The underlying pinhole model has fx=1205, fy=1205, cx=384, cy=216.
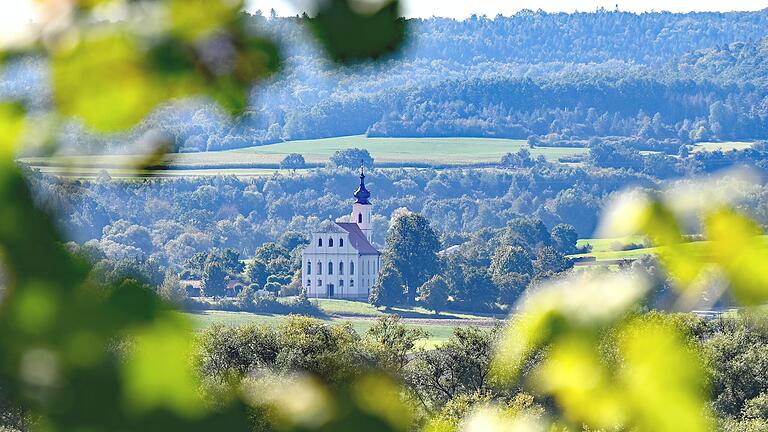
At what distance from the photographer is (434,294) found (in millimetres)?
63688

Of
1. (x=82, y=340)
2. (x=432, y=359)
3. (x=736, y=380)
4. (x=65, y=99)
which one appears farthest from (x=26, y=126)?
(x=432, y=359)

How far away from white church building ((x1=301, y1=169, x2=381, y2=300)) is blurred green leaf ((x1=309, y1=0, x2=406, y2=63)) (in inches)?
2591

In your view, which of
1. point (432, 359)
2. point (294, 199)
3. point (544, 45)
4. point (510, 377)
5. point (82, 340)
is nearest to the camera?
point (82, 340)

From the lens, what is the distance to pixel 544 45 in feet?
354

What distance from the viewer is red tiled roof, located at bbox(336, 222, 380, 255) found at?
67125mm

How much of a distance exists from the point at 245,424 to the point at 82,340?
0.10 metres

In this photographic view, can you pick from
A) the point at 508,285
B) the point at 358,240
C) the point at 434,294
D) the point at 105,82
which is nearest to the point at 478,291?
the point at 434,294

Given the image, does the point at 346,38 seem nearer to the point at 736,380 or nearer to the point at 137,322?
the point at 137,322

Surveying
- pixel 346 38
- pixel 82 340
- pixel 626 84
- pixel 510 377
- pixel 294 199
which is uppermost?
pixel 346 38

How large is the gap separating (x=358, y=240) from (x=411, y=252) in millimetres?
3076

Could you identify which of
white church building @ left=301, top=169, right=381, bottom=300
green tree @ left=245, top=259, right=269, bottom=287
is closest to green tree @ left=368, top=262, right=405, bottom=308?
white church building @ left=301, top=169, right=381, bottom=300

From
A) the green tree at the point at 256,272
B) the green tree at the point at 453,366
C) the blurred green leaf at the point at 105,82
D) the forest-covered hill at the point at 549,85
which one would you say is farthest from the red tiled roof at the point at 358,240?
the blurred green leaf at the point at 105,82

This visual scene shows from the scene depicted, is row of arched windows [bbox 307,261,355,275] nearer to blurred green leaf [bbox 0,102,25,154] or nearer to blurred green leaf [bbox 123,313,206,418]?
blurred green leaf [bbox 0,102,25,154]

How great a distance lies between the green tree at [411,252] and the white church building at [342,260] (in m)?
1.36
